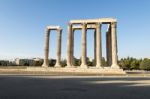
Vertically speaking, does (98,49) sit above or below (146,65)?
above

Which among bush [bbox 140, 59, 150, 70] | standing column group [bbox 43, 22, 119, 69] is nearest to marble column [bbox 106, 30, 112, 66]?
standing column group [bbox 43, 22, 119, 69]

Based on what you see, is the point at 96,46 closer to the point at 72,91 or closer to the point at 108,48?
the point at 108,48

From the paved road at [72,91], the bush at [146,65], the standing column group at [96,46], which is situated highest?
the standing column group at [96,46]

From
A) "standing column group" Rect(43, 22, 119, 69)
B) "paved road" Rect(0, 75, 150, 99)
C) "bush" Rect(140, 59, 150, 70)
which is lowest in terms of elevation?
"paved road" Rect(0, 75, 150, 99)

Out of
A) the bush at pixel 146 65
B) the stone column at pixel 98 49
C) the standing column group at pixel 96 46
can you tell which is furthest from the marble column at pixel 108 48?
the bush at pixel 146 65

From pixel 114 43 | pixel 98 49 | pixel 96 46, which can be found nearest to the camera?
pixel 114 43

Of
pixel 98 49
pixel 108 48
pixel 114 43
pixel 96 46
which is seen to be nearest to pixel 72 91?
pixel 114 43

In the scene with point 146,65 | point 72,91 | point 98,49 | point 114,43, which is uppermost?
point 114,43

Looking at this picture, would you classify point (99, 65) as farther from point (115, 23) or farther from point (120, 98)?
point (120, 98)

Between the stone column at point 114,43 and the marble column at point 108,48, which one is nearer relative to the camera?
the stone column at point 114,43

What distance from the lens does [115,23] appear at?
2773 inches

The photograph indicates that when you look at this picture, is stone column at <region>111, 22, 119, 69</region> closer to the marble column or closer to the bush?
the marble column

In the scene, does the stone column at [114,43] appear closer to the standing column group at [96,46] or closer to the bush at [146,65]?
the standing column group at [96,46]

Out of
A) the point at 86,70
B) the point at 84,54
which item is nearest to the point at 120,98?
the point at 86,70
